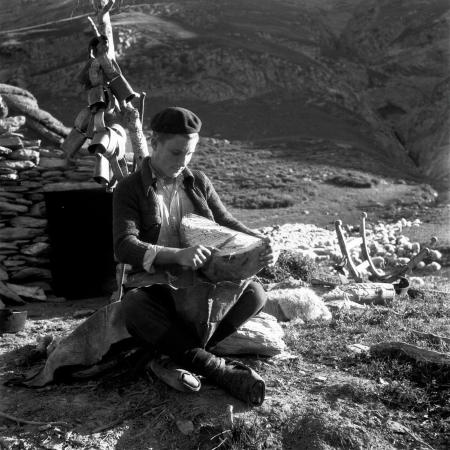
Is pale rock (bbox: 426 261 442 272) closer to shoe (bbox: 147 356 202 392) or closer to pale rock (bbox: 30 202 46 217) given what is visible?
pale rock (bbox: 30 202 46 217)

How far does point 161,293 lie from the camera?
3.53 metres

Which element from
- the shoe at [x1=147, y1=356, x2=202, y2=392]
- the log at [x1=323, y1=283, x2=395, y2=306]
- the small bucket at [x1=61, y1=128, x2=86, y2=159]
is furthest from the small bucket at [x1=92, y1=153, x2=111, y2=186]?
the log at [x1=323, y1=283, x2=395, y2=306]

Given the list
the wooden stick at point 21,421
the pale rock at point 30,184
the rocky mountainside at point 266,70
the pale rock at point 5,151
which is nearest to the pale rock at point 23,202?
the pale rock at point 30,184

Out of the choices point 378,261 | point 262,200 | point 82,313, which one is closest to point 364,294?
point 82,313

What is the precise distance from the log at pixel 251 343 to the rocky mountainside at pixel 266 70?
58.9 ft

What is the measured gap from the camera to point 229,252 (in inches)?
132

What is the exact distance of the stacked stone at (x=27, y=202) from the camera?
7.54m

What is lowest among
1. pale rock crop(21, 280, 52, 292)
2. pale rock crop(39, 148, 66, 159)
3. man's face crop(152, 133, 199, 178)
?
pale rock crop(21, 280, 52, 292)

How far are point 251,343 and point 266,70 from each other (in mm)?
25315

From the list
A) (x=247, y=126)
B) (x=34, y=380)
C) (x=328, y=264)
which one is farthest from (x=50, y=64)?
(x=34, y=380)

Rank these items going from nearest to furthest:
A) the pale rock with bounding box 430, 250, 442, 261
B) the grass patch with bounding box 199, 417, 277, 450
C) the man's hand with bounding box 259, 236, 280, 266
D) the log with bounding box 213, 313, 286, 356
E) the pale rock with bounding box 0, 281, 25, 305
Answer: the grass patch with bounding box 199, 417, 277, 450 → the man's hand with bounding box 259, 236, 280, 266 → the log with bounding box 213, 313, 286, 356 → the pale rock with bounding box 0, 281, 25, 305 → the pale rock with bounding box 430, 250, 442, 261

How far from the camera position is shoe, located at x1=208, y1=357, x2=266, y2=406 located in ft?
10.9

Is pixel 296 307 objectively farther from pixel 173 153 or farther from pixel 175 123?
pixel 175 123

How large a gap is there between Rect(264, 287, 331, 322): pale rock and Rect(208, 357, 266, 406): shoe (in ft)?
6.39
